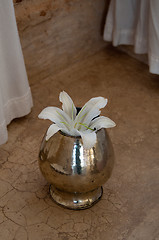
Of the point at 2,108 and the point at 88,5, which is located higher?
the point at 88,5

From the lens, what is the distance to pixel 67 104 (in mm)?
1354

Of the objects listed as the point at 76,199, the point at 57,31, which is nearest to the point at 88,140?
the point at 76,199

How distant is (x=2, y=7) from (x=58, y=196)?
771mm

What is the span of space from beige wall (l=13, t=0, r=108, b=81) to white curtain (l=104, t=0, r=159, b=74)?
110 mm

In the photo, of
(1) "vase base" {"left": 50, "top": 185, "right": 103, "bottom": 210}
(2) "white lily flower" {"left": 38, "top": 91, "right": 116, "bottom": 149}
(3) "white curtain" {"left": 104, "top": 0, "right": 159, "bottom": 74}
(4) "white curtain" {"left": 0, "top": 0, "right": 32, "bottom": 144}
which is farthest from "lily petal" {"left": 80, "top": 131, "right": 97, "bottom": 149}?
(3) "white curtain" {"left": 104, "top": 0, "right": 159, "bottom": 74}

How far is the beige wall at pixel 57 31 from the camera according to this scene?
6.21 feet

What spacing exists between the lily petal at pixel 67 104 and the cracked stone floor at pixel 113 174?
356mm

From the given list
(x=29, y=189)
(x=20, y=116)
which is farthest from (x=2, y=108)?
(x=29, y=189)

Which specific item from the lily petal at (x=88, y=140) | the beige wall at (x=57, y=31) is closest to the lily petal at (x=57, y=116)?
the lily petal at (x=88, y=140)

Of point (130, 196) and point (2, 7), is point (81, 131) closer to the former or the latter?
point (130, 196)

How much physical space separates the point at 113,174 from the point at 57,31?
88 centimetres

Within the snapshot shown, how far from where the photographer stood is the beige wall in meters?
1.89

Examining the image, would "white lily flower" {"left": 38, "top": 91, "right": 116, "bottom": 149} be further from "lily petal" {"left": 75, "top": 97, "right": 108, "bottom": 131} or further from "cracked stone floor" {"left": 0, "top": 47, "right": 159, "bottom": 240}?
"cracked stone floor" {"left": 0, "top": 47, "right": 159, "bottom": 240}

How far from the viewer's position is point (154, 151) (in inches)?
66.3
